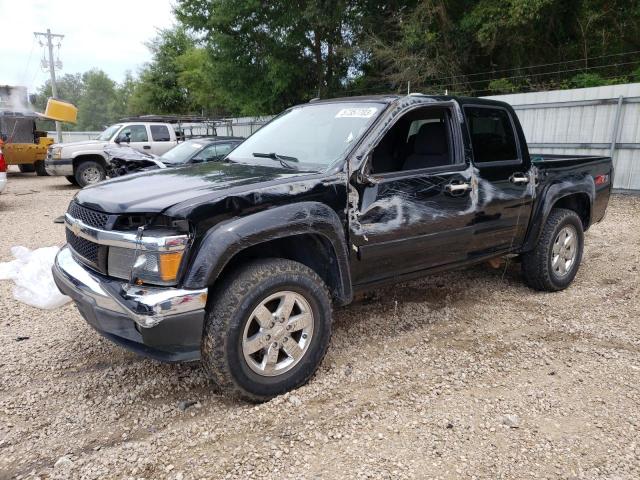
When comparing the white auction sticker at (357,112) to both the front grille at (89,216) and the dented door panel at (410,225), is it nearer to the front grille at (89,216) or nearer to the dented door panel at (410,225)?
the dented door panel at (410,225)

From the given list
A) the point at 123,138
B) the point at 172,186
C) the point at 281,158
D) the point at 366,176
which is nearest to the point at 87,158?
the point at 123,138

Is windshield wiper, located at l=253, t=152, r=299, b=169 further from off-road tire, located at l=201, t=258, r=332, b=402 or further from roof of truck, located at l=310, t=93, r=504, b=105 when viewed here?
off-road tire, located at l=201, t=258, r=332, b=402

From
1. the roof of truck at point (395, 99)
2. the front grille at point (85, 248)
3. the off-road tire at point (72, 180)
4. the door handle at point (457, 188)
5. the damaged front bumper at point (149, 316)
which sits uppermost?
the roof of truck at point (395, 99)

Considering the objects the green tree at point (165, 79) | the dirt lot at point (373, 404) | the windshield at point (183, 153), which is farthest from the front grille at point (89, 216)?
the green tree at point (165, 79)

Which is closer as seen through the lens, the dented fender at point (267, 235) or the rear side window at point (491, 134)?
the dented fender at point (267, 235)

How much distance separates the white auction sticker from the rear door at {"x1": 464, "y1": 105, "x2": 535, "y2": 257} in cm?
94

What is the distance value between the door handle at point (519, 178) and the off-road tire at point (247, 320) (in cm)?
212

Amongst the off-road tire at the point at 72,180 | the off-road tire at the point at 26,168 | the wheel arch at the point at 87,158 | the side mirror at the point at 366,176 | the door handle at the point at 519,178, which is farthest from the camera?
the off-road tire at the point at 26,168

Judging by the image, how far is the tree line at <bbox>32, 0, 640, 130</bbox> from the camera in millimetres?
14172

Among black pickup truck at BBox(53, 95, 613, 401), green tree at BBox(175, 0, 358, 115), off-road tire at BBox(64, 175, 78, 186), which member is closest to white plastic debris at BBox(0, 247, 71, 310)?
black pickup truck at BBox(53, 95, 613, 401)

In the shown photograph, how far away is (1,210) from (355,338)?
9.10m

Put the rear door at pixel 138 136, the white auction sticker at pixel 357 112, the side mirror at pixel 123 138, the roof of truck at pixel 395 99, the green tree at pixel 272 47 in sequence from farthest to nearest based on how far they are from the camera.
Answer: the green tree at pixel 272 47
the rear door at pixel 138 136
the side mirror at pixel 123 138
the roof of truck at pixel 395 99
the white auction sticker at pixel 357 112

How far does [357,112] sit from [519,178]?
1.63m

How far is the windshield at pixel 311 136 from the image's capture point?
336cm
